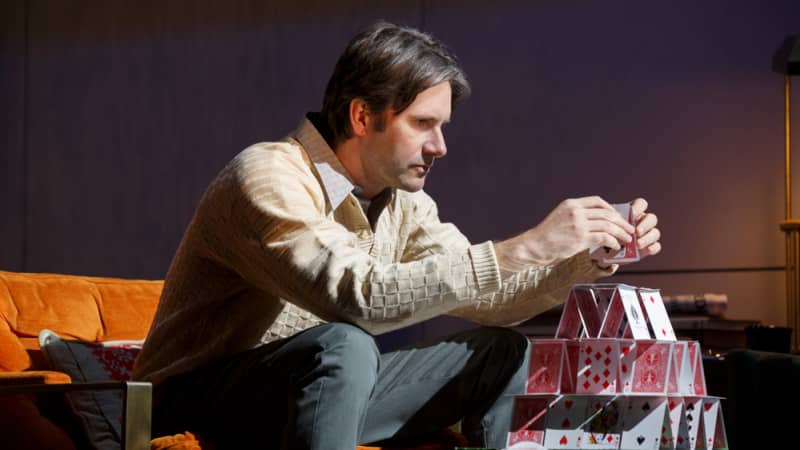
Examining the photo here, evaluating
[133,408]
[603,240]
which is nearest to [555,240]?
[603,240]

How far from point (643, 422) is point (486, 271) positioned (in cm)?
37

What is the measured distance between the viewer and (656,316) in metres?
1.94

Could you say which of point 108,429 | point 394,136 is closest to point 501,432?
point 394,136

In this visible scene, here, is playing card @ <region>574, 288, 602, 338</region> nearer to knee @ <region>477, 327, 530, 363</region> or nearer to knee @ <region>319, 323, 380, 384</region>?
knee @ <region>477, 327, 530, 363</region>

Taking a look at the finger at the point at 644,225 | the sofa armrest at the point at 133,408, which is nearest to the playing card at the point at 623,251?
the finger at the point at 644,225

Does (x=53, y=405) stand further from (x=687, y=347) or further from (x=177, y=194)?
(x=177, y=194)

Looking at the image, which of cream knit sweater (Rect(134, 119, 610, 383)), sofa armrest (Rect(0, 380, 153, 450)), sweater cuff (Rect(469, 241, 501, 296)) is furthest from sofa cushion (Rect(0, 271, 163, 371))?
sweater cuff (Rect(469, 241, 501, 296))

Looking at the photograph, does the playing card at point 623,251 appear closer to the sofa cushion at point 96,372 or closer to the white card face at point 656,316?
the white card face at point 656,316

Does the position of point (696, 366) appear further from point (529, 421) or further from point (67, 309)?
point (67, 309)

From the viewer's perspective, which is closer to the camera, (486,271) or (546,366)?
(486,271)

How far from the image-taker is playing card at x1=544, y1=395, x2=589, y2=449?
6.02 ft

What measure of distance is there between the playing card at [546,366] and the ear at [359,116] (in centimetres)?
55

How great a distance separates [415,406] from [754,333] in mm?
1551

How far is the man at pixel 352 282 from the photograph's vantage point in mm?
1746
